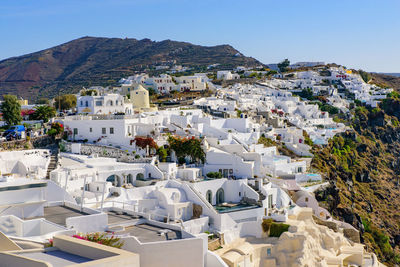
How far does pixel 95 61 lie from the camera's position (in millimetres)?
160000

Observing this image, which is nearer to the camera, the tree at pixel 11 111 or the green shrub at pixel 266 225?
the green shrub at pixel 266 225

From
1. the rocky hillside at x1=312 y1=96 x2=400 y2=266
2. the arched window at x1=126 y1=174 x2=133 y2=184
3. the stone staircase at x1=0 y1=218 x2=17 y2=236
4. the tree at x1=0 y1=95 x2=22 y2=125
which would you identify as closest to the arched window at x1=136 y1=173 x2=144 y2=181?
the arched window at x1=126 y1=174 x2=133 y2=184

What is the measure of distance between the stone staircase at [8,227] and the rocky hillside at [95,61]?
92.6 metres

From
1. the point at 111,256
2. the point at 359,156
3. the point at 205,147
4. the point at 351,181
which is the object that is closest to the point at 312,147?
the point at 351,181

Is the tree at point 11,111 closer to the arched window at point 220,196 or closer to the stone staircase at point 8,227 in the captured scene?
the arched window at point 220,196

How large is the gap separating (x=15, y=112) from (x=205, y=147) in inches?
668

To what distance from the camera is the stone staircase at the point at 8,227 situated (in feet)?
55.0

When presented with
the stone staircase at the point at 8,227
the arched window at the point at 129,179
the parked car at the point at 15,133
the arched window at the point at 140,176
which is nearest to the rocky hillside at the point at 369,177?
the arched window at the point at 140,176

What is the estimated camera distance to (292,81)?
9262 centimetres

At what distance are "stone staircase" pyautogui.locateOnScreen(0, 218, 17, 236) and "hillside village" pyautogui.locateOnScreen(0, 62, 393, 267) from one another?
33 mm

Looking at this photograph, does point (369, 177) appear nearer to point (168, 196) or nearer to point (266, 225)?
point (266, 225)

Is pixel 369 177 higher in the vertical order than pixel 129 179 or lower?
lower

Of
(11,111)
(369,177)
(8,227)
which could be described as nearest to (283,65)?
(369,177)

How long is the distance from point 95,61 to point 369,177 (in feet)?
392
